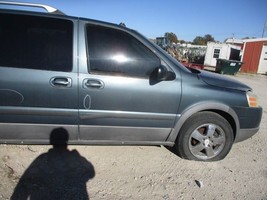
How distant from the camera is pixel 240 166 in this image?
3824 millimetres

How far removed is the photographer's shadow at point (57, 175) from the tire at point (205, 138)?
129 centimetres

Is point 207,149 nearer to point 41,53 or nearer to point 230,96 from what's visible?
point 230,96

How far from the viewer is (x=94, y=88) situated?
10.4 ft

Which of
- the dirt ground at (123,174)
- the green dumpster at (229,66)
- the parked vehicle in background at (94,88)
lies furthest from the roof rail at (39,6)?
the green dumpster at (229,66)

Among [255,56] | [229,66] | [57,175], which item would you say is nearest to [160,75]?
[57,175]

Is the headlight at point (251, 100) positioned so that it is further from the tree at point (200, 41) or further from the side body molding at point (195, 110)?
the tree at point (200, 41)

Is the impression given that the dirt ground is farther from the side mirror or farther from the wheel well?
the side mirror

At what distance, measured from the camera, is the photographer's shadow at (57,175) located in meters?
2.80

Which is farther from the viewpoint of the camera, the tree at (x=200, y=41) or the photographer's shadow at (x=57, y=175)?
the tree at (x=200, y=41)

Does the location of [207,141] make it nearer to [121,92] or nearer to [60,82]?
[121,92]

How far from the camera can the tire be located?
11.8 feet

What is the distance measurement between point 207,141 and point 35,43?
8.34ft

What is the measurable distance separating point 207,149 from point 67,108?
198cm

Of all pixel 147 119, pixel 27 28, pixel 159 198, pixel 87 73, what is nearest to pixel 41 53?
pixel 27 28
